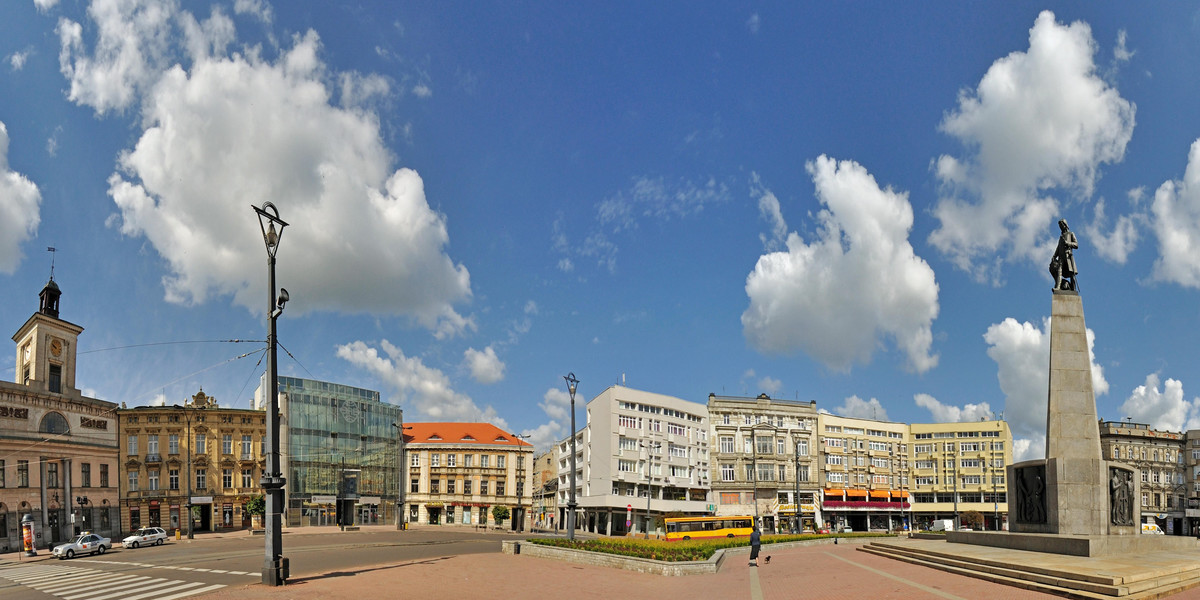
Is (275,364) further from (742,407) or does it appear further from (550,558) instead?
(742,407)

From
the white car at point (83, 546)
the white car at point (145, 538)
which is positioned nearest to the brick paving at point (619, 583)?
the white car at point (83, 546)

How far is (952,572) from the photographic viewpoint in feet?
75.9

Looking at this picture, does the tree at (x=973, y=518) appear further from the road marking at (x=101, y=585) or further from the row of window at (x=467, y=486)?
the road marking at (x=101, y=585)

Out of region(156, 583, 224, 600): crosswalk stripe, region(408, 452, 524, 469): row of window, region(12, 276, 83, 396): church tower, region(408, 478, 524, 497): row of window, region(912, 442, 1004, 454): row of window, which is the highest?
region(12, 276, 83, 396): church tower

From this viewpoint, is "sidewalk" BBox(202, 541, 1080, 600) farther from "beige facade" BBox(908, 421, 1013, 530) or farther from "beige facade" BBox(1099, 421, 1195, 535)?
"beige facade" BBox(1099, 421, 1195, 535)

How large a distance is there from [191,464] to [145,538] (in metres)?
22.0

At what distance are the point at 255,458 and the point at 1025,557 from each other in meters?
65.2

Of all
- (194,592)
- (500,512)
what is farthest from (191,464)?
(194,592)

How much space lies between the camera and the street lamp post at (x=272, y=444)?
822 inches

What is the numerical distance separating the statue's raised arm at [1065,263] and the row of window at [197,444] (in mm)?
64595

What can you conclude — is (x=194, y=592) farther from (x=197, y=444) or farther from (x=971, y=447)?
(x=971, y=447)

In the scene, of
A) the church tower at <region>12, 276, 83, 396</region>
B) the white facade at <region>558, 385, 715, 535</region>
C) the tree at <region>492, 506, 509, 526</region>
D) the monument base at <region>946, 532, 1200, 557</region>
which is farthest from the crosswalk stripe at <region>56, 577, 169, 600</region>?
the tree at <region>492, 506, 509, 526</region>

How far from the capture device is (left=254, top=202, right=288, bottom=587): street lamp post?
68.5 ft

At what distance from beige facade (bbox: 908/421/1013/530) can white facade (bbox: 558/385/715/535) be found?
3383 cm
